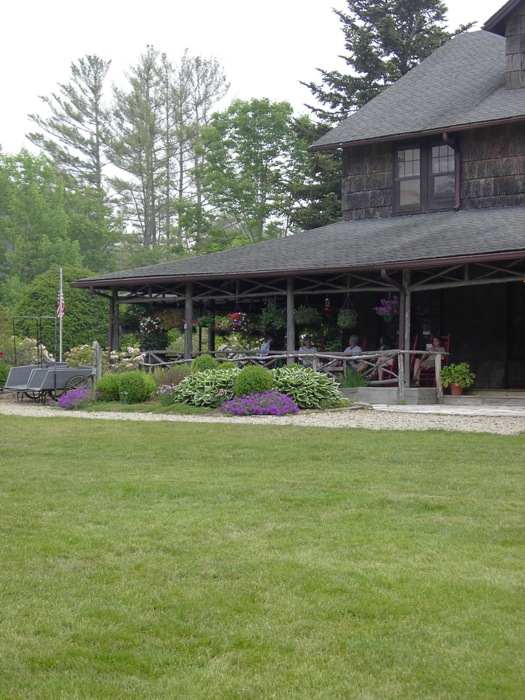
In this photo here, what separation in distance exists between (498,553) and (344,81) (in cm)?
3279

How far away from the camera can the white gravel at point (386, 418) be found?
41.8 ft

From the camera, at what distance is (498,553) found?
18.1ft

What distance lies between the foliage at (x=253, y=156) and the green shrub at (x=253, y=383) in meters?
25.5

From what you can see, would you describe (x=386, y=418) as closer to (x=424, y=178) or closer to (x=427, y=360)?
(x=427, y=360)

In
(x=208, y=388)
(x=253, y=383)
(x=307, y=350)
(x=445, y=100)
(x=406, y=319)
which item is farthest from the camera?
(x=445, y=100)

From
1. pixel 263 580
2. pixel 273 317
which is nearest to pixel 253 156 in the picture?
pixel 273 317

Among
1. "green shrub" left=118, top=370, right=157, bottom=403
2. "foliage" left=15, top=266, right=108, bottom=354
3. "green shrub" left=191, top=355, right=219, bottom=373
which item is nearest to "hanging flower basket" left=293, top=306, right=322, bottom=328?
"green shrub" left=191, top=355, right=219, bottom=373

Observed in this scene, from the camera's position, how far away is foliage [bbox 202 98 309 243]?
41125 millimetres

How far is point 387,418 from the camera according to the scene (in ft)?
46.0

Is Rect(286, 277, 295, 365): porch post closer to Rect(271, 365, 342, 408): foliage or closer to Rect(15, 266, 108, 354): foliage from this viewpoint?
Rect(271, 365, 342, 408): foliage

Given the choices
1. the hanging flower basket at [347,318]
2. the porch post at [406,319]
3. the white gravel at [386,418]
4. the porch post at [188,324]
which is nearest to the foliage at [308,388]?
the white gravel at [386,418]

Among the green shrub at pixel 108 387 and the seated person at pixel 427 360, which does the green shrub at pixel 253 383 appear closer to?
the green shrub at pixel 108 387

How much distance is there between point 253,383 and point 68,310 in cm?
2105

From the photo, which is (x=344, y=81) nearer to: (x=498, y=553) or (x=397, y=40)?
(x=397, y=40)
